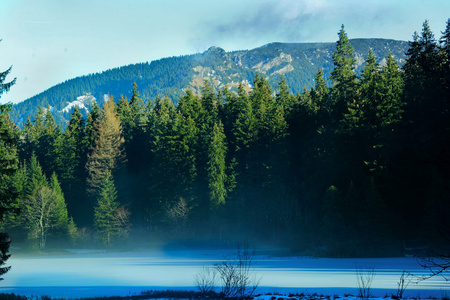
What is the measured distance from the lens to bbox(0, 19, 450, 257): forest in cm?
5038

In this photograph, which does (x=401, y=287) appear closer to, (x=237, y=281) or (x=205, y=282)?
(x=237, y=281)

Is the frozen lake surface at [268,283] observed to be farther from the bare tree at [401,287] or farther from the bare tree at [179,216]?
the bare tree at [179,216]

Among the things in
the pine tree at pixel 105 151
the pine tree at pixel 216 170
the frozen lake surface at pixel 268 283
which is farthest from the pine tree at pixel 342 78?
the pine tree at pixel 105 151

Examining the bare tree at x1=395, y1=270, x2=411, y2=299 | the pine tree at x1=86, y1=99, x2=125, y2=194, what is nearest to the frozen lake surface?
the bare tree at x1=395, y1=270, x2=411, y2=299

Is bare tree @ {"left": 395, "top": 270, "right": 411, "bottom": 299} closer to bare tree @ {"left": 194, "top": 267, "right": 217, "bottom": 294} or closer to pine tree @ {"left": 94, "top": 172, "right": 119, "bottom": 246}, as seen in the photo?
bare tree @ {"left": 194, "top": 267, "right": 217, "bottom": 294}

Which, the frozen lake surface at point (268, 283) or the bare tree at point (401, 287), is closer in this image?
the bare tree at point (401, 287)

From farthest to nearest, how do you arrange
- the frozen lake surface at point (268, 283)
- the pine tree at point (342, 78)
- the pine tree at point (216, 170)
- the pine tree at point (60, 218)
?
the pine tree at point (60, 218), the pine tree at point (216, 170), the pine tree at point (342, 78), the frozen lake surface at point (268, 283)

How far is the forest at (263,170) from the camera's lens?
165 ft

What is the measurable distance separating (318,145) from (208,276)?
1435 inches

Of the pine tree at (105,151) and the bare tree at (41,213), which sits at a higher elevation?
the pine tree at (105,151)

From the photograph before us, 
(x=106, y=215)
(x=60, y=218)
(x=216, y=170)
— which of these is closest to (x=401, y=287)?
(x=216, y=170)

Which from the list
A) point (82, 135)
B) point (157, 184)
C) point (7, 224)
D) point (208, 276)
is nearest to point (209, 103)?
point (157, 184)

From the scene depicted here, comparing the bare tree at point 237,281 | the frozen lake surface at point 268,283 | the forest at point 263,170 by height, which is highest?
the forest at point 263,170

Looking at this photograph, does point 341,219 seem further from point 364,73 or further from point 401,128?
point 364,73
